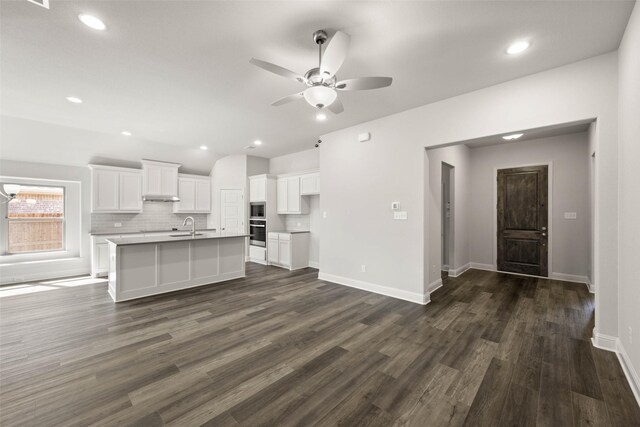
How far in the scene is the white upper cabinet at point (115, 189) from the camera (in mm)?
5914

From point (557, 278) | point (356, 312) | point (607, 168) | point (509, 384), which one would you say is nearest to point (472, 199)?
point (557, 278)

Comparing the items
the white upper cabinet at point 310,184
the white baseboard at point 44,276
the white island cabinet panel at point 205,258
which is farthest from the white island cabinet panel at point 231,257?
the white baseboard at point 44,276

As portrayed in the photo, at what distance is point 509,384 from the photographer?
2.14 metres

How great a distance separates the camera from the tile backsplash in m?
6.25

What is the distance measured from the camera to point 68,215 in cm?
596

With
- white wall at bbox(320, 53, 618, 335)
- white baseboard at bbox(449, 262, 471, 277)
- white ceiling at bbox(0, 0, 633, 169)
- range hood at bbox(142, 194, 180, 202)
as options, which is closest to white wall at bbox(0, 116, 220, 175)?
white ceiling at bbox(0, 0, 633, 169)

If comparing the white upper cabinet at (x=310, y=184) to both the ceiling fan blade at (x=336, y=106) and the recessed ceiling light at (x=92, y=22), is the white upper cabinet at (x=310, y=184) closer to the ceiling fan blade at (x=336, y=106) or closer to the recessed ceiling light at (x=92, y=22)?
the ceiling fan blade at (x=336, y=106)

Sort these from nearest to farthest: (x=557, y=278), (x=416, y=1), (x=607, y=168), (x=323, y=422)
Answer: (x=323, y=422)
(x=416, y=1)
(x=607, y=168)
(x=557, y=278)

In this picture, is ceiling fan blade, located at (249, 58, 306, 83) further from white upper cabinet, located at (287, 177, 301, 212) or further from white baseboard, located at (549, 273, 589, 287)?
white baseboard, located at (549, 273, 589, 287)

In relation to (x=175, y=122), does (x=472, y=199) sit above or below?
below

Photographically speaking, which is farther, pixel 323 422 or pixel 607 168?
pixel 607 168

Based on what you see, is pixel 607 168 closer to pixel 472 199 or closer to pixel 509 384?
pixel 509 384

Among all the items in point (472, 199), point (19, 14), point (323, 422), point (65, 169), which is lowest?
point (323, 422)

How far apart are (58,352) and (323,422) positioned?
9.17ft
